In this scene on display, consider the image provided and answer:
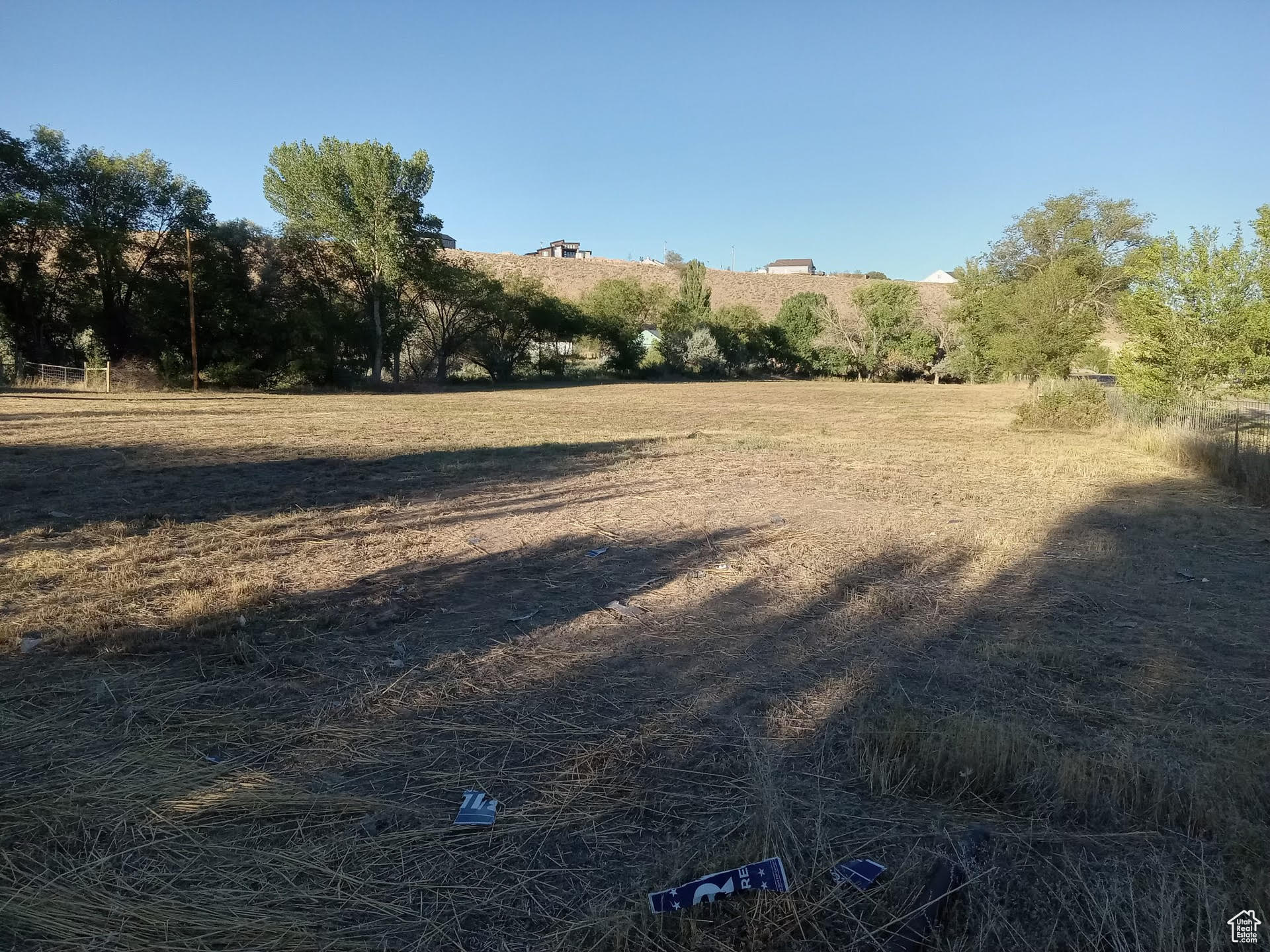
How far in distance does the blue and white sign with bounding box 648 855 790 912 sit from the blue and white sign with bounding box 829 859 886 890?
0.17 metres

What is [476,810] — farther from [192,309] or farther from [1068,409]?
[192,309]

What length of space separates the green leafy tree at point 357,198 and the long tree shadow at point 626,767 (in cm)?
3348

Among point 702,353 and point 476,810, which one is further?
point 702,353

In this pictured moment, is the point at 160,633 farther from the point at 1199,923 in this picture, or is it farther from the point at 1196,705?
the point at 1196,705

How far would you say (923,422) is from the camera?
76.0 ft

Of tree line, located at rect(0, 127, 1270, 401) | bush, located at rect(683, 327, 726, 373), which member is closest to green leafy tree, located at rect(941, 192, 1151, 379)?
tree line, located at rect(0, 127, 1270, 401)

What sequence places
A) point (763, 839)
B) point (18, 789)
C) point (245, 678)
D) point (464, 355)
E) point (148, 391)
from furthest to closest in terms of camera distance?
point (464, 355), point (148, 391), point (245, 678), point (18, 789), point (763, 839)

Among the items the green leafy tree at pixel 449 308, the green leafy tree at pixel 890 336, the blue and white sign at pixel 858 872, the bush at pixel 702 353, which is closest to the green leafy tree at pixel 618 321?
the bush at pixel 702 353

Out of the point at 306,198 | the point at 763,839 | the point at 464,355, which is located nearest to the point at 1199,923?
the point at 763,839

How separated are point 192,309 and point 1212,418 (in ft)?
101

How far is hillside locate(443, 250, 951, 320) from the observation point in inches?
3211

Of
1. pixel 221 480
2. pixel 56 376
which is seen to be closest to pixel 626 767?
pixel 221 480

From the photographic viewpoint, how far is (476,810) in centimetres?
282

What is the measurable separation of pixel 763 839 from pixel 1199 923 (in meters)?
1.25
